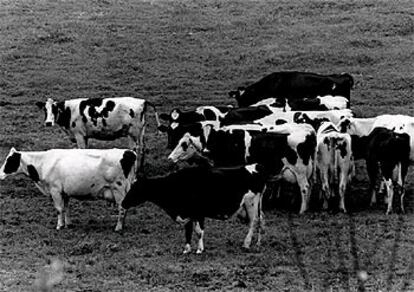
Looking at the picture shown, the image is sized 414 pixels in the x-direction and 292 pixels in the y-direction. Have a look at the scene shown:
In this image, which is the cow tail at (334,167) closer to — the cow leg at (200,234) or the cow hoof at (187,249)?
the cow leg at (200,234)

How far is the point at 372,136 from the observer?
1856 centimetres

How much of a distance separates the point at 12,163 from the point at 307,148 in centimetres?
560

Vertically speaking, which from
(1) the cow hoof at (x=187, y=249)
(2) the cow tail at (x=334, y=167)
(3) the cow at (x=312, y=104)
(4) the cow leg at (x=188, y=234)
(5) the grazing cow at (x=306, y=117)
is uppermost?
(3) the cow at (x=312, y=104)

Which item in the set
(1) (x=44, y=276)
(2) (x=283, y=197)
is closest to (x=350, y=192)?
(2) (x=283, y=197)

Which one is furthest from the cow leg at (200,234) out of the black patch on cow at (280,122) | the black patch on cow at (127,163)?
the black patch on cow at (280,122)

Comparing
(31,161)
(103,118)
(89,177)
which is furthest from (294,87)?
(89,177)

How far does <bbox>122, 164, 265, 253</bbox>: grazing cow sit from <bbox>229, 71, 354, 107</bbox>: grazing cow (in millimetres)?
9905

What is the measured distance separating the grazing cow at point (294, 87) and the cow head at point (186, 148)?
19.8 ft

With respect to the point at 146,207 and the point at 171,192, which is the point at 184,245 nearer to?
the point at 171,192

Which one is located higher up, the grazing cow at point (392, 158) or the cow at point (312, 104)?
the cow at point (312, 104)

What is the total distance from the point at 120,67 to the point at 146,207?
46.2 ft

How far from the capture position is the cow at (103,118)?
21.2m

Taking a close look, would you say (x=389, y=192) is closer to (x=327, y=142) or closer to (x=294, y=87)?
(x=327, y=142)

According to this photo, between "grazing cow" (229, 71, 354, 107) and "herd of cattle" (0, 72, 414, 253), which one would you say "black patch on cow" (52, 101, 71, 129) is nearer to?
"herd of cattle" (0, 72, 414, 253)
